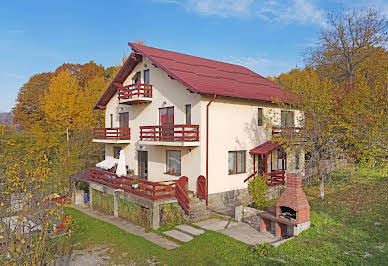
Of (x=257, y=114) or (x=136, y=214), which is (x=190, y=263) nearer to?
(x=136, y=214)

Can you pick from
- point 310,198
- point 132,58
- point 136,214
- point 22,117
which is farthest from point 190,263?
point 22,117

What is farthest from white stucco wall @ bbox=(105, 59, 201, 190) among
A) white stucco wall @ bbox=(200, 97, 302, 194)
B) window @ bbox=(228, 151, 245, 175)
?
window @ bbox=(228, 151, 245, 175)

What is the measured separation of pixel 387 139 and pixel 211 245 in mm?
8234

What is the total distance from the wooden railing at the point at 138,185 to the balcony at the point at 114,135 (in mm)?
2768

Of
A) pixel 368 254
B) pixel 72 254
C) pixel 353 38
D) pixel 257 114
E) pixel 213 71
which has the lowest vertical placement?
pixel 72 254

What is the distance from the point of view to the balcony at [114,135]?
20391mm

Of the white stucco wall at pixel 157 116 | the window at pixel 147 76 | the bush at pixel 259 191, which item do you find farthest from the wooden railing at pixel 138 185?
the window at pixel 147 76

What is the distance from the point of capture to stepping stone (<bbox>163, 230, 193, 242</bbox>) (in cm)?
1160

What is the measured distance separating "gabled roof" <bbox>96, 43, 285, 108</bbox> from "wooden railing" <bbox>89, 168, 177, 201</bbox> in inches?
201

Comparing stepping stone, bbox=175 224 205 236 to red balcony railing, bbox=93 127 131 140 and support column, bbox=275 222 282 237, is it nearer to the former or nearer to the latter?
support column, bbox=275 222 282 237

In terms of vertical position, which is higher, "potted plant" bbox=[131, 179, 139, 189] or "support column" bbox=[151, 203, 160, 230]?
"potted plant" bbox=[131, 179, 139, 189]

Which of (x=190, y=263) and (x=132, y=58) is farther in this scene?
(x=132, y=58)

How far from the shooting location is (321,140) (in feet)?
46.8

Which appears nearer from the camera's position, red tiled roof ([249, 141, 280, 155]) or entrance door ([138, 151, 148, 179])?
red tiled roof ([249, 141, 280, 155])
